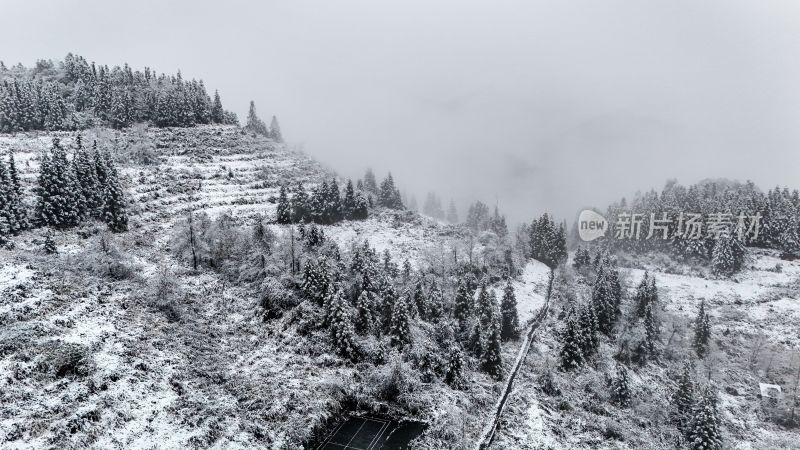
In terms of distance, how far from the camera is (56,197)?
2758 inches

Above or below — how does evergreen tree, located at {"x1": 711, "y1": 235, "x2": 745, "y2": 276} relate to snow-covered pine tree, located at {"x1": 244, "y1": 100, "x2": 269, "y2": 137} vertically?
below

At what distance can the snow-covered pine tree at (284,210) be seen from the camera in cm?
9525

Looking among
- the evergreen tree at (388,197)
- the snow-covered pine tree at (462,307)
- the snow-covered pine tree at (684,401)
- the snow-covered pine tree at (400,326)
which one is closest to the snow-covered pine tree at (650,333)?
the snow-covered pine tree at (684,401)

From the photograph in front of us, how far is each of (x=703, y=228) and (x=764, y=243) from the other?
16.0m

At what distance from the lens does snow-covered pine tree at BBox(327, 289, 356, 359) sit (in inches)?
2338

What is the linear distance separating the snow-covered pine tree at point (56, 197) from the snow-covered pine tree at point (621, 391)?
9045cm

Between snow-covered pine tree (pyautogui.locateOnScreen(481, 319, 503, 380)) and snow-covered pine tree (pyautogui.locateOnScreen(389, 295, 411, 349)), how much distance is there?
47.2 feet

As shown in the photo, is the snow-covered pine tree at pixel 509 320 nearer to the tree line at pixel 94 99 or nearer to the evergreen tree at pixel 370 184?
the evergreen tree at pixel 370 184

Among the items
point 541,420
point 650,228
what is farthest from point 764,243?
point 541,420

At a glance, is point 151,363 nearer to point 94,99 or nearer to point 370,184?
point 370,184

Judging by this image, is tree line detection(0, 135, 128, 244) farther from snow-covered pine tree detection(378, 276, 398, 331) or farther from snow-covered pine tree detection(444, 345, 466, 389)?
snow-covered pine tree detection(444, 345, 466, 389)

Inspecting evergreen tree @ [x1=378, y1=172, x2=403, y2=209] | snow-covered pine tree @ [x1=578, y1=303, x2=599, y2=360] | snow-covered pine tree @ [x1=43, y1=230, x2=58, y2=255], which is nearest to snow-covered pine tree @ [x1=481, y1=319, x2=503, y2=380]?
snow-covered pine tree @ [x1=578, y1=303, x2=599, y2=360]

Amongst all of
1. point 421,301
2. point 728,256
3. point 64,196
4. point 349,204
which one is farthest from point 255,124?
point 728,256

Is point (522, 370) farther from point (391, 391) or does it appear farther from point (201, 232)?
point (201, 232)
